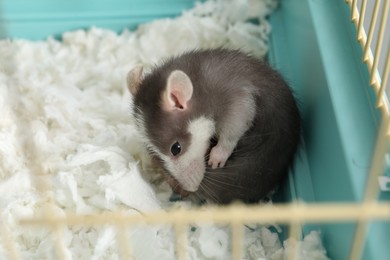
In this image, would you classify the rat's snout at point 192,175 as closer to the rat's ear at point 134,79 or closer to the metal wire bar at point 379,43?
the rat's ear at point 134,79

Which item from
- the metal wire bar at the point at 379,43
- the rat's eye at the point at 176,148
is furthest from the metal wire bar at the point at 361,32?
the rat's eye at the point at 176,148

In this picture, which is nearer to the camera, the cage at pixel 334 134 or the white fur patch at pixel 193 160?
the cage at pixel 334 134

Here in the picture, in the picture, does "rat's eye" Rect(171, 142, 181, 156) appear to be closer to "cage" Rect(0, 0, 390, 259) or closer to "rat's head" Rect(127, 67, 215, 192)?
"rat's head" Rect(127, 67, 215, 192)

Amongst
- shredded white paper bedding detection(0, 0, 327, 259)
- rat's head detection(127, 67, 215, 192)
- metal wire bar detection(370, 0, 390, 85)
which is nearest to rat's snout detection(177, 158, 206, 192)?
rat's head detection(127, 67, 215, 192)

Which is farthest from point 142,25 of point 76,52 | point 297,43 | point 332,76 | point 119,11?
point 332,76

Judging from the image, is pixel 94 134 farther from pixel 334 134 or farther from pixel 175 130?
pixel 334 134
